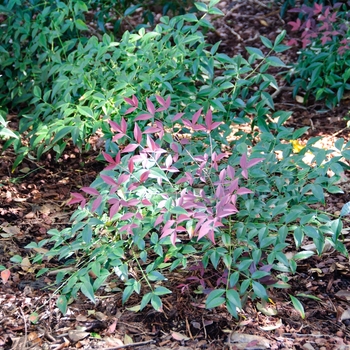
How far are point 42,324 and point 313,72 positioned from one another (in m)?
2.59

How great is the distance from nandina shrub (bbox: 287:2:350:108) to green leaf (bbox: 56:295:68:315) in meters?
2.45

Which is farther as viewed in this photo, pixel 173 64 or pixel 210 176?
pixel 173 64

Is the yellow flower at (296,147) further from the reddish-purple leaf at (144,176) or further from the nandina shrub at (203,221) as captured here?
the reddish-purple leaf at (144,176)

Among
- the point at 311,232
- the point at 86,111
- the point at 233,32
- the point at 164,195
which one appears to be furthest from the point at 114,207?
the point at 233,32

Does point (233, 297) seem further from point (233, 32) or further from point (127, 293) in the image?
point (233, 32)

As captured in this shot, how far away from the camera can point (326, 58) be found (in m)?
4.18

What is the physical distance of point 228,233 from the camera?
2.60 meters

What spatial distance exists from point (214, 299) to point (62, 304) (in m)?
0.59

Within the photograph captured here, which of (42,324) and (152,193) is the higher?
(152,193)

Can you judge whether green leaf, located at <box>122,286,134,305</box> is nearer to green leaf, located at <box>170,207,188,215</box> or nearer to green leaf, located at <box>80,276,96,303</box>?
green leaf, located at <box>80,276,96,303</box>

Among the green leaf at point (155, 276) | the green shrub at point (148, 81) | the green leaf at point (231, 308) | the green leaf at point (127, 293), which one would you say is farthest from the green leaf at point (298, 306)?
the green shrub at point (148, 81)

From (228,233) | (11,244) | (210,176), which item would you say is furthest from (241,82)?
(11,244)

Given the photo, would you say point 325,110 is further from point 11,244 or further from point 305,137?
point 11,244

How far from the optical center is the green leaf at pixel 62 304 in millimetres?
2373
